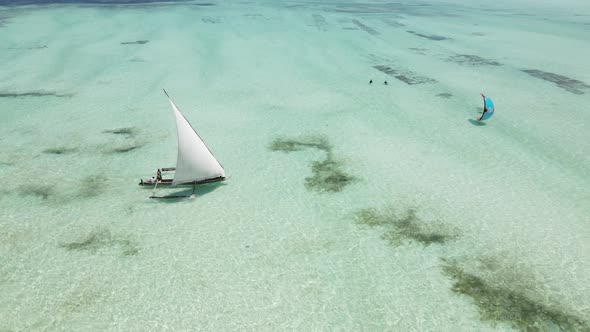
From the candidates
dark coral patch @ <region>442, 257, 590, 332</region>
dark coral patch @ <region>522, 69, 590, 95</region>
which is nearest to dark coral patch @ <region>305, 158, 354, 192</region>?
dark coral patch @ <region>442, 257, 590, 332</region>

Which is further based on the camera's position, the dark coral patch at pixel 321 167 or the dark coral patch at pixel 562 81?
the dark coral patch at pixel 562 81

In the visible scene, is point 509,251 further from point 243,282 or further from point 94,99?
point 94,99

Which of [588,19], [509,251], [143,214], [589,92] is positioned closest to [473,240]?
[509,251]

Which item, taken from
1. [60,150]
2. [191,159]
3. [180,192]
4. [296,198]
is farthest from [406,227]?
[60,150]

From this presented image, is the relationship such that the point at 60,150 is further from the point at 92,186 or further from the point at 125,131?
the point at 92,186

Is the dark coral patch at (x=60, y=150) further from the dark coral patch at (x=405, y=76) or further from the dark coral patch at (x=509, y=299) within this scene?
the dark coral patch at (x=405, y=76)

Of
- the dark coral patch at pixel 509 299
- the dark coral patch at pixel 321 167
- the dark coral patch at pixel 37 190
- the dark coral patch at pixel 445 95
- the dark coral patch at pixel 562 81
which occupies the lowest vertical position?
the dark coral patch at pixel 37 190

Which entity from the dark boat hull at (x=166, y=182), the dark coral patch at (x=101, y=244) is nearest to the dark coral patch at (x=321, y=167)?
the dark boat hull at (x=166, y=182)

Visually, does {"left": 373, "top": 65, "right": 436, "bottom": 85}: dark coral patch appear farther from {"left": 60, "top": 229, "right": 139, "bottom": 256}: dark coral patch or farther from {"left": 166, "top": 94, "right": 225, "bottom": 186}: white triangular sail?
{"left": 60, "top": 229, "right": 139, "bottom": 256}: dark coral patch
